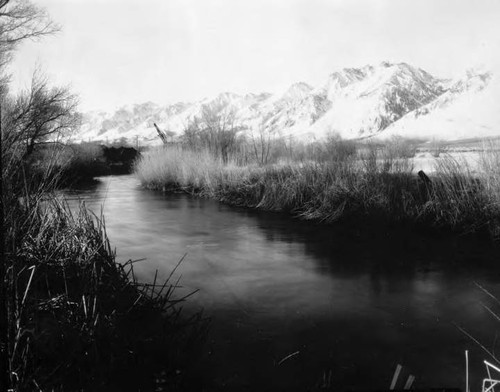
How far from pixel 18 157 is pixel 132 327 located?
238 centimetres

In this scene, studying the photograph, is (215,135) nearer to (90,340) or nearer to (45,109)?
(45,109)

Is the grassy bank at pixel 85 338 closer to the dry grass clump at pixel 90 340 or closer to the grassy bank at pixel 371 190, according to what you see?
the dry grass clump at pixel 90 340

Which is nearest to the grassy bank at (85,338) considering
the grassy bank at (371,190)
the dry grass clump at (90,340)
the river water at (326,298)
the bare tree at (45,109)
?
the dry grass clump at (90,340)

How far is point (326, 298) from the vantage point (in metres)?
6.38

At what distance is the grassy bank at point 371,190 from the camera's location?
9.71 m

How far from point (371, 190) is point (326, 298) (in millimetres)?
5538

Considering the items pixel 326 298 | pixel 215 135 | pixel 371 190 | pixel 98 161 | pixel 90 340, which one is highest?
pixel 215 135

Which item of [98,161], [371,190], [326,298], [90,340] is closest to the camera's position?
[90,340]

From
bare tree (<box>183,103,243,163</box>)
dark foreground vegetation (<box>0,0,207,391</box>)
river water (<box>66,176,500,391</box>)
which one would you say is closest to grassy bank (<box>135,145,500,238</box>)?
river water (<box>66,176,500,391</box>)

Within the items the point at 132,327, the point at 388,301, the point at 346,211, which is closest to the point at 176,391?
the point at 132,327

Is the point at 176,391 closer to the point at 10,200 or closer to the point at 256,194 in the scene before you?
the point at 10,200

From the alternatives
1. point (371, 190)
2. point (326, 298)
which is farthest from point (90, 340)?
point (371, 190)

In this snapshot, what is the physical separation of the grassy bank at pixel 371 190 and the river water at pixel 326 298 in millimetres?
556

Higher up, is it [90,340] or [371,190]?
[371,190]
